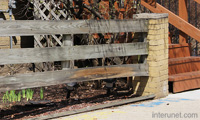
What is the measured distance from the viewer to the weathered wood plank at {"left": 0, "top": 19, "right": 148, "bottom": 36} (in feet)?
15.5

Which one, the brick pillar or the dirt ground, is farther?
the brick pillar

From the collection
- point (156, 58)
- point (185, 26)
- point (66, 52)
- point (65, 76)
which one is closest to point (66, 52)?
point (66, 52)

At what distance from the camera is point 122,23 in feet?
19.5

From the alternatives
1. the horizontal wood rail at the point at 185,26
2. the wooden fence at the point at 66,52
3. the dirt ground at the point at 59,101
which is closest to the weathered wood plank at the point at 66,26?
the wooden fence at the point at 66,52

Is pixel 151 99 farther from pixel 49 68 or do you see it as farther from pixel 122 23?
pixel 49 68

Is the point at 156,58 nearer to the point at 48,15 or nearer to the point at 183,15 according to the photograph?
the point at 183,15

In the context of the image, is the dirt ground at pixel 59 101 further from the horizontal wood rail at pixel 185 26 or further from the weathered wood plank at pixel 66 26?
the horizontal wood rail at pixel 185 26

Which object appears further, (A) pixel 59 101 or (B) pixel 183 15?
(B) pixel 183 15

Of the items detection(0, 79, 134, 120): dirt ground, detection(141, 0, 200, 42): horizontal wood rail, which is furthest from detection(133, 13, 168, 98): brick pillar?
detection(141, 0, 200, 42): horizontal wood rail

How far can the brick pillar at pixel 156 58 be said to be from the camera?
6.28m

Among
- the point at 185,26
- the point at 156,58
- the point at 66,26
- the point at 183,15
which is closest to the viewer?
the point at 66,26

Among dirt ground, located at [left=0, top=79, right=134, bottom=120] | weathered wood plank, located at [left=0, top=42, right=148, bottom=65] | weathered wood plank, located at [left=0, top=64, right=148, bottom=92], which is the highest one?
weathered wood plank, located at [left=0, top=42, right=148, bottom=65]

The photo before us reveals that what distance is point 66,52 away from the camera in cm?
528

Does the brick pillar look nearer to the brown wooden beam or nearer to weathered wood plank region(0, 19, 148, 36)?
weathered wood plank region(0, 19, 148, 36)
